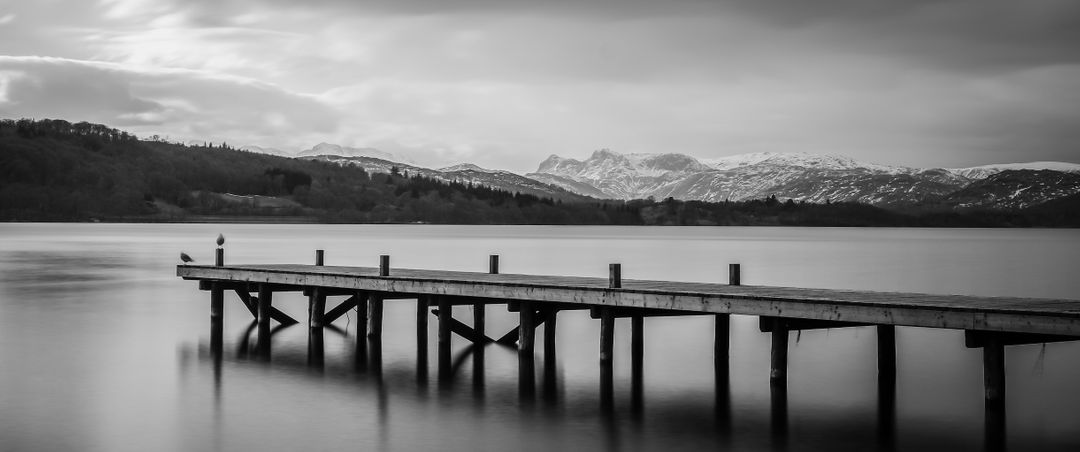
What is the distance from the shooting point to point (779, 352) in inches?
809

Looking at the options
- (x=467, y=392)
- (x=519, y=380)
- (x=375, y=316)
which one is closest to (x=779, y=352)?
(x=519, y=380)

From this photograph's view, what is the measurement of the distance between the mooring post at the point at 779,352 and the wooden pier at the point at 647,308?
0.08 feet

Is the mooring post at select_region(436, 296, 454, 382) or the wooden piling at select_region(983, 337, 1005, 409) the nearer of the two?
the wooden piling at select_region(983, 337, 1005, 409)

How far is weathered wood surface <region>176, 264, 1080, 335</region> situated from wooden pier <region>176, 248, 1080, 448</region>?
18 millimetres

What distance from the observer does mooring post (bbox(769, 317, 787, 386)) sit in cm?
1991

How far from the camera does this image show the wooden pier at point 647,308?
56.5 feet

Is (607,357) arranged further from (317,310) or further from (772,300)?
(317,310)

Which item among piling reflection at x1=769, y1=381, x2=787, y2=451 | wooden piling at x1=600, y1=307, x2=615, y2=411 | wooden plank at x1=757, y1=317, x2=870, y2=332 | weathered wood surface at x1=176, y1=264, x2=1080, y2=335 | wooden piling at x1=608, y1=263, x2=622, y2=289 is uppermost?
wooden piling at x1=608, y1=263, x2=622, y2=289

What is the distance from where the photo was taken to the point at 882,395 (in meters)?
21.1

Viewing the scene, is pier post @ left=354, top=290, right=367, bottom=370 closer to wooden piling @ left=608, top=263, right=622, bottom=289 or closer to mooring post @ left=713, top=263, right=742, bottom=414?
wooden piling @ left=608, top=263, right=622, bottom=289

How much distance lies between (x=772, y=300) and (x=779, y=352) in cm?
201

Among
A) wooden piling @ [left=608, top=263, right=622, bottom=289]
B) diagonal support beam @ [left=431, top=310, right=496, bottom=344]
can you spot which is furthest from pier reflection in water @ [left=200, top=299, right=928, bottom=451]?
wooden piling @ [left=608, top=263, right=622, bottom=289]

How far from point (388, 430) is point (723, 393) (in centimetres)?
677

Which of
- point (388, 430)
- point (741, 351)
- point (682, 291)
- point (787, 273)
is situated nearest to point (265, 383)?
point (388, 430)
